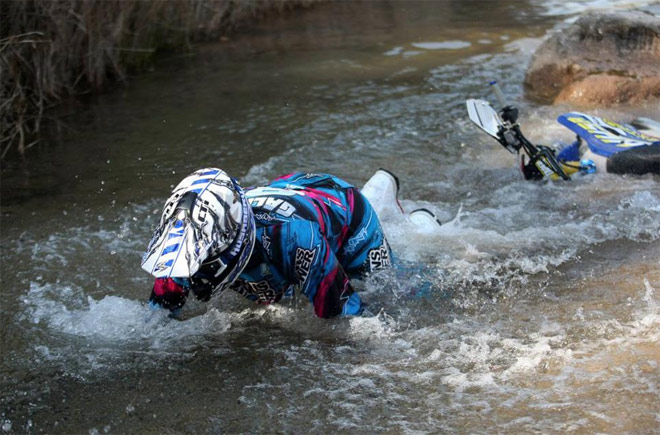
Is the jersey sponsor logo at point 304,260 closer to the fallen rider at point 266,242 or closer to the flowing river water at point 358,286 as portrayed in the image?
the fallen rider at point 266,242

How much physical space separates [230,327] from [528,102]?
5.34 meters

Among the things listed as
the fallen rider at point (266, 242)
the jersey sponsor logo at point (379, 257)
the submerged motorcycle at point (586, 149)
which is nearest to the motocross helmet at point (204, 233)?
the fallen rider at point (266, 242)

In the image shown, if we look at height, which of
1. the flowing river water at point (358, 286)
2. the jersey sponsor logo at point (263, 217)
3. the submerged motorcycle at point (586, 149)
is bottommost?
the flowing river water at point (358, 286)

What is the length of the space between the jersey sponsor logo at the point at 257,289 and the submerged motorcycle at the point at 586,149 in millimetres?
2686

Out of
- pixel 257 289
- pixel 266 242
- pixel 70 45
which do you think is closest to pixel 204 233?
pixel 266 242

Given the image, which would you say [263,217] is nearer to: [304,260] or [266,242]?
[266,242]

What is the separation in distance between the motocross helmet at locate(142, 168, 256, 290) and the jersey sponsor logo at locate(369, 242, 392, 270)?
1009mm

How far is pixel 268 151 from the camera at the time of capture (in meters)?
7.43

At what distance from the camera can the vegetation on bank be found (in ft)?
25.0

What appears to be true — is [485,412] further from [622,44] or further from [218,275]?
[622,44]

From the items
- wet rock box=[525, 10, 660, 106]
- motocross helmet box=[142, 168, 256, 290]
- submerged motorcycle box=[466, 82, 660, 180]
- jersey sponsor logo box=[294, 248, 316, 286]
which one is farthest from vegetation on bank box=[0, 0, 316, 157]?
wet rock box=[525, 10, 660, 106]

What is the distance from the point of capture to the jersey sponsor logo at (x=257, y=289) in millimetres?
3938

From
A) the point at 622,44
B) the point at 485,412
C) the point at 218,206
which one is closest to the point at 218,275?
the point at 218,206

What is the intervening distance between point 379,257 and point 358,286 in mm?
320
